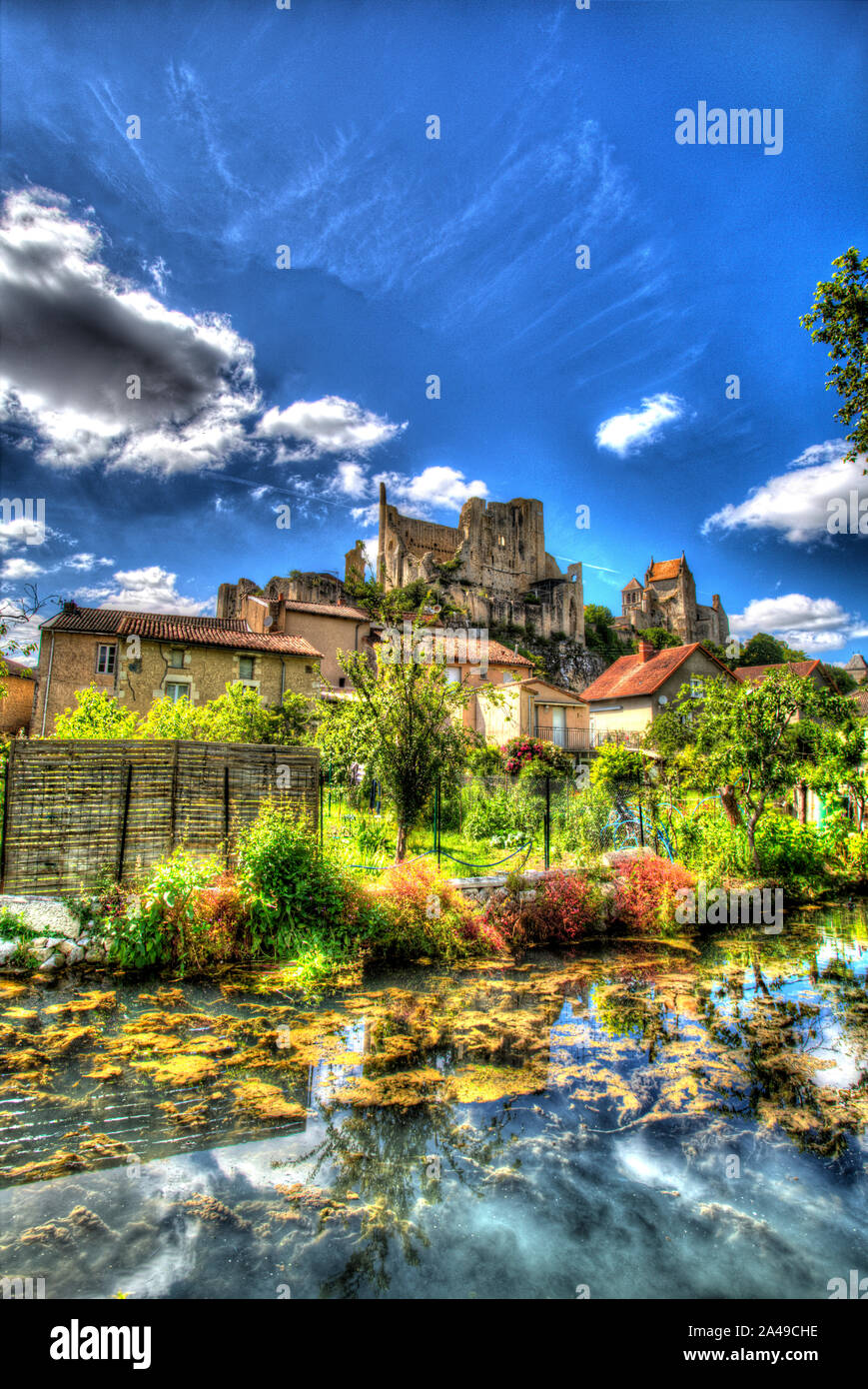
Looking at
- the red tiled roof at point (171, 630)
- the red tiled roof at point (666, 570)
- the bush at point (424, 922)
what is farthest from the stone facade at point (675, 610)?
the bush at point (424, 922)

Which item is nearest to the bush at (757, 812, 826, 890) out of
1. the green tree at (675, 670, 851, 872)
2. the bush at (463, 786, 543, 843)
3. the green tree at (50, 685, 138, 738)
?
the green tree at (675, 670, 851, 872)

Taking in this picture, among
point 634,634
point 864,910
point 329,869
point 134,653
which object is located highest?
point 634,634

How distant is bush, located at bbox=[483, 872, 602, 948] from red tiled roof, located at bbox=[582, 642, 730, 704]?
25.0 metres

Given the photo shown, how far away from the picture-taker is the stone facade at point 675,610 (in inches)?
3184

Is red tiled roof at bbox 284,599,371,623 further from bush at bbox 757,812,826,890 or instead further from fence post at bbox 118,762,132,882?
fence post at bbox 118,762,132,882

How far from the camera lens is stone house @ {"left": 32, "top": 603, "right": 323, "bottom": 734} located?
95.0 feet

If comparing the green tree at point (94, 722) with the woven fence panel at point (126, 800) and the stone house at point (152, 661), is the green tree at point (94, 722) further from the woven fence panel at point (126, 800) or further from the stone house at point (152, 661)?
the stone house at point (152, 661)

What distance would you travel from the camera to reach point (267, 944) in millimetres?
8461

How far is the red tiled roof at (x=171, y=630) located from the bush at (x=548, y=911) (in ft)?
82.5

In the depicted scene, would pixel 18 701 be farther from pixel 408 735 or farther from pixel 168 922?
pixel 168 922

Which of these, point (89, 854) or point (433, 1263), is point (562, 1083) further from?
point (89, 854)

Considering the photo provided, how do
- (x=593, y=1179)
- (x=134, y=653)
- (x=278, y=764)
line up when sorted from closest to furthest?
1. (x=593, y=1179)
2. (x=278, y=764)
3. (x=134, y=653)

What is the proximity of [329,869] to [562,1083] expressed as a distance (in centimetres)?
417

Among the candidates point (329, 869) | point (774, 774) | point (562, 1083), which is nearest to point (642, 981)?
point (562, 1083)
